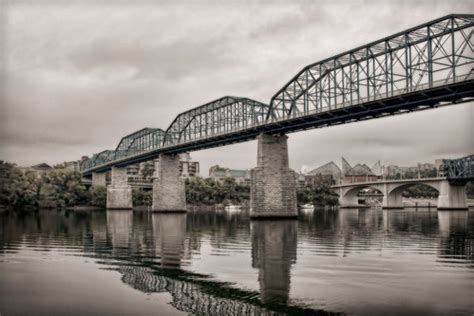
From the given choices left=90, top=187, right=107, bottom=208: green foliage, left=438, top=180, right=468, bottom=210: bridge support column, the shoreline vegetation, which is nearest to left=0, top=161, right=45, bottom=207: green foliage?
the shoreline vegetation

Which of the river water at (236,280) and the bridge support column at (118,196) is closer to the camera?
the river water at (236,280)

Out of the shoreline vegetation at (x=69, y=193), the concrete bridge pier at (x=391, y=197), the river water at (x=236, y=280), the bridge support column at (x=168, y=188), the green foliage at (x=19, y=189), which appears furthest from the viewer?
the concrete bridge pier at (x=391, y=197)

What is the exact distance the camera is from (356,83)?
76.6m

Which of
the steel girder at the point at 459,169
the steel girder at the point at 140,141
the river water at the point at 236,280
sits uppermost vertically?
the steel girder at the point at 140,141

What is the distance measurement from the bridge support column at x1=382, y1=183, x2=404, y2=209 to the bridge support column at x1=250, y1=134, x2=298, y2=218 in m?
113

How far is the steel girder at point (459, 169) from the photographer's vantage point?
16061cm

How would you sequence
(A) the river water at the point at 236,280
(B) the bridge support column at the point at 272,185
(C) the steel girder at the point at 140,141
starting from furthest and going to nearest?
(C) the steel girder at the point at 140,141, (B) the bridge support column at the point at 272,185, (A) the river water at the point at 236,280

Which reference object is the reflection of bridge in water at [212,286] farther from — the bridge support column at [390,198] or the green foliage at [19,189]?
the bridge support column at [390,198]

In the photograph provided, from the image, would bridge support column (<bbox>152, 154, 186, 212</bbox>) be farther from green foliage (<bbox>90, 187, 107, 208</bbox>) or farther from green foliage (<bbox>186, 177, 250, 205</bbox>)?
green foliage (<bbox>90, 187, 107, 208</bbox>)

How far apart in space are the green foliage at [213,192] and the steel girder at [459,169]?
70.9 meters

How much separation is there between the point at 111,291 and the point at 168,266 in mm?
6851

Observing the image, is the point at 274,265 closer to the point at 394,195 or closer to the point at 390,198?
the point at 390,198

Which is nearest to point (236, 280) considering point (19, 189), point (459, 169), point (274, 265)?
point (274, 265)

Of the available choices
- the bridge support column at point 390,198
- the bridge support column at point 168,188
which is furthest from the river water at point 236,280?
the bridge support column at point 390,198
